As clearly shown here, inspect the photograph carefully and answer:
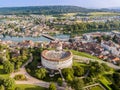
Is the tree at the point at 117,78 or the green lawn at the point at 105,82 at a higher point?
the tree at the point at 117,78

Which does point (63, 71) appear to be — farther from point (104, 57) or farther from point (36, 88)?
point (104, 57)

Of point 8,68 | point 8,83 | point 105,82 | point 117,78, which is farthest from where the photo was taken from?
point 8,68

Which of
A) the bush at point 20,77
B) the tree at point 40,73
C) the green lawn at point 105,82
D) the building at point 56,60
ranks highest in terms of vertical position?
the building at point 56,60

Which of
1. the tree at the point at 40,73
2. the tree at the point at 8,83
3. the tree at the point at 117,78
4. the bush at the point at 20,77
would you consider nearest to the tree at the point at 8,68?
the bush at the point at 20,77

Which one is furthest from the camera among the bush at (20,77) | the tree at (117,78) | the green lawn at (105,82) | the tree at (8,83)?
the bush at (20,77)

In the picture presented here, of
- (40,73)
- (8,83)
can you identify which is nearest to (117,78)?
(40,73)

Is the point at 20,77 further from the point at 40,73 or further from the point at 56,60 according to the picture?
the point at 56,60

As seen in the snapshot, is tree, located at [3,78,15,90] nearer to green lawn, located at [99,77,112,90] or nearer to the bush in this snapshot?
the bush

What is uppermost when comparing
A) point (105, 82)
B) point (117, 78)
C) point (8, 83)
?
point (8, 83)

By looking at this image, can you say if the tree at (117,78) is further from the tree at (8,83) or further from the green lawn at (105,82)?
the tree at (8,83)

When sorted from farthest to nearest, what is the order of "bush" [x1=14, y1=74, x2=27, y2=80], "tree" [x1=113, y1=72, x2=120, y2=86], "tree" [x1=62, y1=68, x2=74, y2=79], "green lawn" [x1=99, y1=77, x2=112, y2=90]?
1. "bush" [x1=14, y1=74, x2=27, y2=80]
2. "tree" [x1=62, y1=68, x2=74, y2=79]
3. "tree" [x1=113, y1=72, x2=120, y2=86]
4. "green lawn" [x1=99, y1=77, x2=112, y2=90]

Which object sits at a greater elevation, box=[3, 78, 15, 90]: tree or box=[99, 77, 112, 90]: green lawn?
box=[3, 78, 15, 90]: tree

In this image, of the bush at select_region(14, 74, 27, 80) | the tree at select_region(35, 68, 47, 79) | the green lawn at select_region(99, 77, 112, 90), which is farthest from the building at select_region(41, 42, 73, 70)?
the green lawn at select_region(99, 77, 112, 90)
